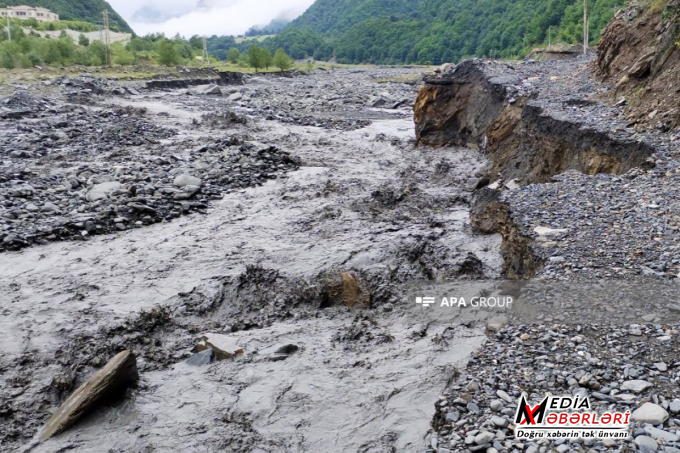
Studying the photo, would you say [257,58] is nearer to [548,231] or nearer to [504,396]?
[548,231]

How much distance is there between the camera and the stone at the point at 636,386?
4.69 metres

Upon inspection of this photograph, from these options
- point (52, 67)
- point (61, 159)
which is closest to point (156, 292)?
point (61, 159)

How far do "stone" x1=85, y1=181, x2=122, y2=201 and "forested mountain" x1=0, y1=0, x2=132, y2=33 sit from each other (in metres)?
143

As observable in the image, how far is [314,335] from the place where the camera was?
7.73 meters

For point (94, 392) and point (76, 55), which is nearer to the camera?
point (94, 392)

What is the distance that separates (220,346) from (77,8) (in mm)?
171461

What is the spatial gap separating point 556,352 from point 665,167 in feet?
20.6

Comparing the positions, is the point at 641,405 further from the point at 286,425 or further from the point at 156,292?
the point at 156,292

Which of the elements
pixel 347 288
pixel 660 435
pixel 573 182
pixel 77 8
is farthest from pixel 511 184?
pixel 77 8

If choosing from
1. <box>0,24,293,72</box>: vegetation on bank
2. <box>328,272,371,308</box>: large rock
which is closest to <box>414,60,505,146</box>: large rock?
<box>328,272,371,308</box>: large rock

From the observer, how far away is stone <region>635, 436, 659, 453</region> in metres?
3.97

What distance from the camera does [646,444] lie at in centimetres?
401

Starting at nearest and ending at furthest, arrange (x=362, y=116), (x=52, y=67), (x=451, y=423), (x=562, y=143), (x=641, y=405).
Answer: (x=641, y=405) < (x=451, y=423) < (x=562, y=143) < (x=362, y=116) < (x=52, y=67)

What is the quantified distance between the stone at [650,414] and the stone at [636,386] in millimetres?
257
